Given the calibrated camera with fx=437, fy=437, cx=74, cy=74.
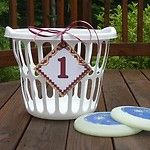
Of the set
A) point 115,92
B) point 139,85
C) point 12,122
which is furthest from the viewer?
point 139,85

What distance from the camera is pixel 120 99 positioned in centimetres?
192

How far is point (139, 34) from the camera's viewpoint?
9.70 feet

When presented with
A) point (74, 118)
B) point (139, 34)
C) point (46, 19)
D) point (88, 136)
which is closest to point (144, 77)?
point (139, 34)

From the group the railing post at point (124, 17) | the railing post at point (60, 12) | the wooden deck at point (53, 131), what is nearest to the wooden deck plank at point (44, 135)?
the wooden deck at point (53, 131)

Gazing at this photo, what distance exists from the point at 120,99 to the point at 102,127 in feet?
1.92

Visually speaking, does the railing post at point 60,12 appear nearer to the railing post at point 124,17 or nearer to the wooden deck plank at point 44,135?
the railing post at point 124,17

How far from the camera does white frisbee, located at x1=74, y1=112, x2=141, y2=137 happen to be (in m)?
1.33

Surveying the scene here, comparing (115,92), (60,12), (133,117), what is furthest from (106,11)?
(133,117)

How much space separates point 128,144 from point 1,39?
2367mm

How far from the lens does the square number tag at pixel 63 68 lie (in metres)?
1.44

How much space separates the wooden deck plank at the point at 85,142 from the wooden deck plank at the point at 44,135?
2cm

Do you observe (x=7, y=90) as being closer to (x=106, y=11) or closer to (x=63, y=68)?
(x=63, y=68)

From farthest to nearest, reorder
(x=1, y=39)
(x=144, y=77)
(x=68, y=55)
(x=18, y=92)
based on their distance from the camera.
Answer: (x=1, y=39) → (x=144, y=77) → (x=18, y=92) → (x=68, y=55)

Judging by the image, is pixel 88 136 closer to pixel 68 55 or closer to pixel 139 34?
pixel 68 55
